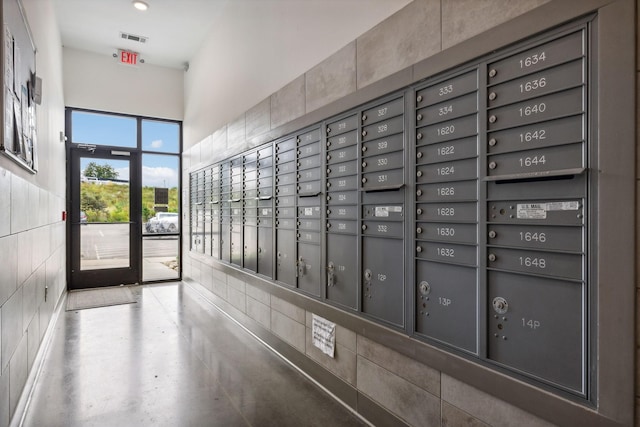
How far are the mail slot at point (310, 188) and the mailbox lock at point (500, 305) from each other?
1.41 m

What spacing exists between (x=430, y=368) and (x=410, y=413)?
296 mm

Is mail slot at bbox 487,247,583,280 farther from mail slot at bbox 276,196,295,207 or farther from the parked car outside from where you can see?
the parked car outside

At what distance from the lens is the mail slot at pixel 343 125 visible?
2.26 m

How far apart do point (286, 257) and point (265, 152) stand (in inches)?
40.2

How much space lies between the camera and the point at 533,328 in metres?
1.34

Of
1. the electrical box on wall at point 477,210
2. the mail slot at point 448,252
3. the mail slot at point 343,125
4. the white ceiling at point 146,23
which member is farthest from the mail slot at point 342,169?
the white ceiling at point 146,23

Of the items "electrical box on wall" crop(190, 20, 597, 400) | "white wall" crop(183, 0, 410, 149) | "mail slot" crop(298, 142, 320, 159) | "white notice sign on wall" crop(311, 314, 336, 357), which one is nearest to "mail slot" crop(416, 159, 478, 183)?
"electrical box on wall" crop(190, 20, 597, 400)

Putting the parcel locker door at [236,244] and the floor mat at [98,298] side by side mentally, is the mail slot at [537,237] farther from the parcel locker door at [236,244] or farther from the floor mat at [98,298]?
the floor mat at [98,298]

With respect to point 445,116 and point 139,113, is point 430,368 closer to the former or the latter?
point 445,116

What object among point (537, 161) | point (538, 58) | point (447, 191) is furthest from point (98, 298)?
point (538, 58)

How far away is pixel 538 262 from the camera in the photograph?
4.34 feet

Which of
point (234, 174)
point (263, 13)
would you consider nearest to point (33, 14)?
point (263, 13)

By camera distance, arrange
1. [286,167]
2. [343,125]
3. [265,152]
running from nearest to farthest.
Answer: [343,125]
[286,167]
[265,152]

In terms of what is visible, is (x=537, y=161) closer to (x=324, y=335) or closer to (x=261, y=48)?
(x=324, y=335)
